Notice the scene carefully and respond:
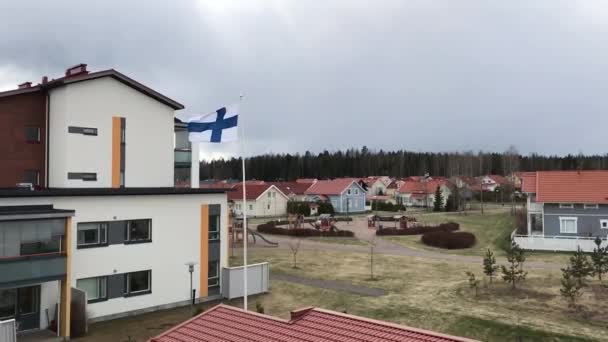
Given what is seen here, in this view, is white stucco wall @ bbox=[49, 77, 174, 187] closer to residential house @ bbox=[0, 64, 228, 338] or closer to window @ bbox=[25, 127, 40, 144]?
residential house @ bbox=[0, 64, 228, 338]

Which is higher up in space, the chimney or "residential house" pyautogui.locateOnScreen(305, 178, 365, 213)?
the chimney

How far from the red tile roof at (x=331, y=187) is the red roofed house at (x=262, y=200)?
6.81 m

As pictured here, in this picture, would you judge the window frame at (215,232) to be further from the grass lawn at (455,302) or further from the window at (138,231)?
the grass lawn at (455,302)

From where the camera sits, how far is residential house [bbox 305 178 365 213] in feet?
281

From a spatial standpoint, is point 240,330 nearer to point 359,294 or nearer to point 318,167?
point 359,294

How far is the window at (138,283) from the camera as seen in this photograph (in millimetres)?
23547

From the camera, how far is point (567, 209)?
43.8m

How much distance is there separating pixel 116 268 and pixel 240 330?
12.2 meters

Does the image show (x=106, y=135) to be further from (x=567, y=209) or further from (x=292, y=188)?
(x=292, y=188)

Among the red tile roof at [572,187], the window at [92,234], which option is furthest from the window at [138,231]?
the red tile roof at [572,187]

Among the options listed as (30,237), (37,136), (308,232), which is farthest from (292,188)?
(30,237)

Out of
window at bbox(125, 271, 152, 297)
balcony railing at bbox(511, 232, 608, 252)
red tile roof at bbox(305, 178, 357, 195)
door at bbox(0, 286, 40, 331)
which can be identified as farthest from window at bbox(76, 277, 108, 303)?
red tile roof at bbox(305, 178, 357, 195)

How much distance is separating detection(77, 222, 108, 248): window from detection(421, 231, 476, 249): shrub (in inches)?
1202

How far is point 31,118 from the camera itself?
2684 centimetres
